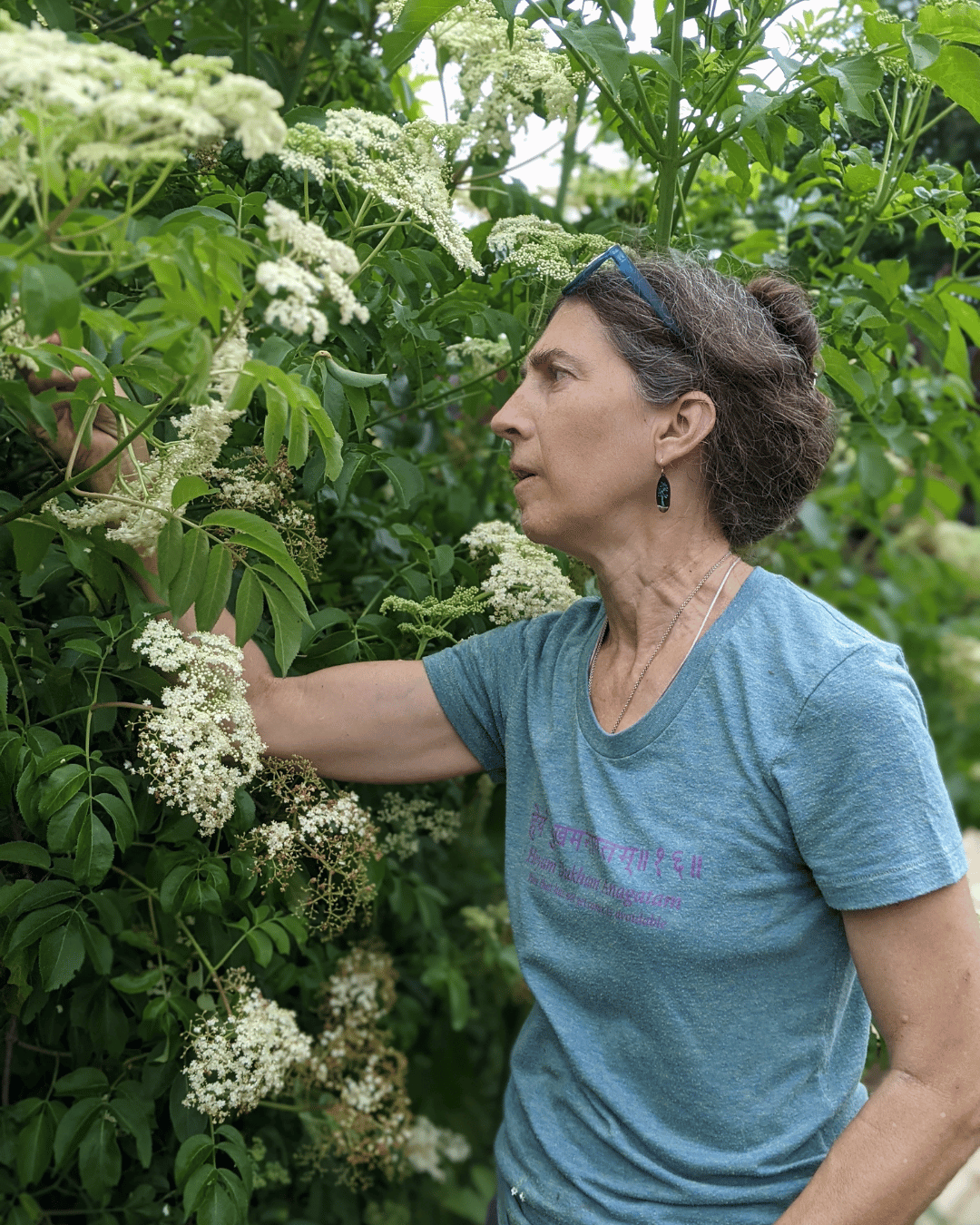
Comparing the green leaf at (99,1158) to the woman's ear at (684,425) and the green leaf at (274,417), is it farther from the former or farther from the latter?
the woman's ear at (684,425)

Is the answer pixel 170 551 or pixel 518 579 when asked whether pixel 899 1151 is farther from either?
pixel 170 551

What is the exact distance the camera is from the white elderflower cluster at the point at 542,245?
1.66 metres

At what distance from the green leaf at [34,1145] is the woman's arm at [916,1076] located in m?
0.98

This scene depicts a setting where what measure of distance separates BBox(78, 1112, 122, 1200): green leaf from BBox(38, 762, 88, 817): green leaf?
0.53 meters

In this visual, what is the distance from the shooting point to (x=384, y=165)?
4.53ft

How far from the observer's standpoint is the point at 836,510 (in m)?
3.52

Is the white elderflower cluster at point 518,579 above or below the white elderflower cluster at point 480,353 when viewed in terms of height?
below

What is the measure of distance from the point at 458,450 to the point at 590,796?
1326mm

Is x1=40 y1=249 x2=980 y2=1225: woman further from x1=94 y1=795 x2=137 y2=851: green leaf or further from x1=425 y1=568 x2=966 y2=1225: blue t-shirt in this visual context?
x1=94 y1=795 x2=137 y2=851: green leaf

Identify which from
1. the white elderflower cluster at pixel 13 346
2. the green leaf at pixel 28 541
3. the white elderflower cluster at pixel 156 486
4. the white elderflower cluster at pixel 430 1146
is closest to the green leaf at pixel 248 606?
the white elderflower cluster at pixel 156 486

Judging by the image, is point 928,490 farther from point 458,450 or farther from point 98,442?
point 98,442

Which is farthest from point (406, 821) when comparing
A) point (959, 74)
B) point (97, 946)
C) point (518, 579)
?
point (959, 74)

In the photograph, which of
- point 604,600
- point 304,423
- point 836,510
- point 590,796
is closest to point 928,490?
point 836,510

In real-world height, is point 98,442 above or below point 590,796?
above
